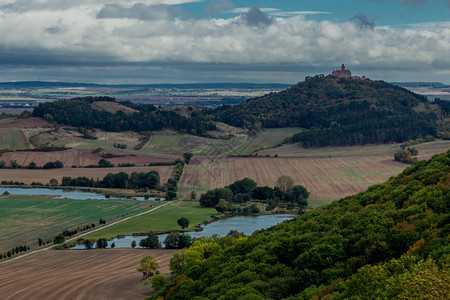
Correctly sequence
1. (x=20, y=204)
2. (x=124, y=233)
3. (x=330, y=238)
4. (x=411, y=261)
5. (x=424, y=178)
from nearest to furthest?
(x=411, y=261) < (x=330, y=238) < (x=424, y=178) < (x=124, y=233) < (x=20, y=204)

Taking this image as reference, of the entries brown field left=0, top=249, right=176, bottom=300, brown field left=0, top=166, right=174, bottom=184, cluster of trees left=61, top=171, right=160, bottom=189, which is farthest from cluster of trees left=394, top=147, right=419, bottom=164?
brown field left=0, top=249, right=176, bottom=300

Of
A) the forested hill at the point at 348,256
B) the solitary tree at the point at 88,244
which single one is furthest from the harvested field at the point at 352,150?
the forested hill at the point at 348,256

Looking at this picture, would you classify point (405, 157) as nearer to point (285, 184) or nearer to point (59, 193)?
point (285, 184)

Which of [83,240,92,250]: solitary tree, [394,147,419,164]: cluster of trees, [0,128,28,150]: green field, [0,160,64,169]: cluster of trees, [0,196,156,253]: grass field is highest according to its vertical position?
[0,128,28,150]: green field

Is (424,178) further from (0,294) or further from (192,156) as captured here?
(192,156)

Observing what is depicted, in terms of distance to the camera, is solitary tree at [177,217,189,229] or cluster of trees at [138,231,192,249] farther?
solitary tree at [177,217,189,229]

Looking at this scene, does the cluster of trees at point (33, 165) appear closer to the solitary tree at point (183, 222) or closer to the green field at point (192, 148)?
the green field at point (192, 148)

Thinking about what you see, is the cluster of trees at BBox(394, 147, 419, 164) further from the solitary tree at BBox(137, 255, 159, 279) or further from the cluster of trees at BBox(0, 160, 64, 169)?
the solitary tree at BBox(137, 255, 159, 279)

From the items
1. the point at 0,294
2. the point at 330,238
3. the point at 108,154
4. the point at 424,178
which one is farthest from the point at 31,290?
the point at 108,154
